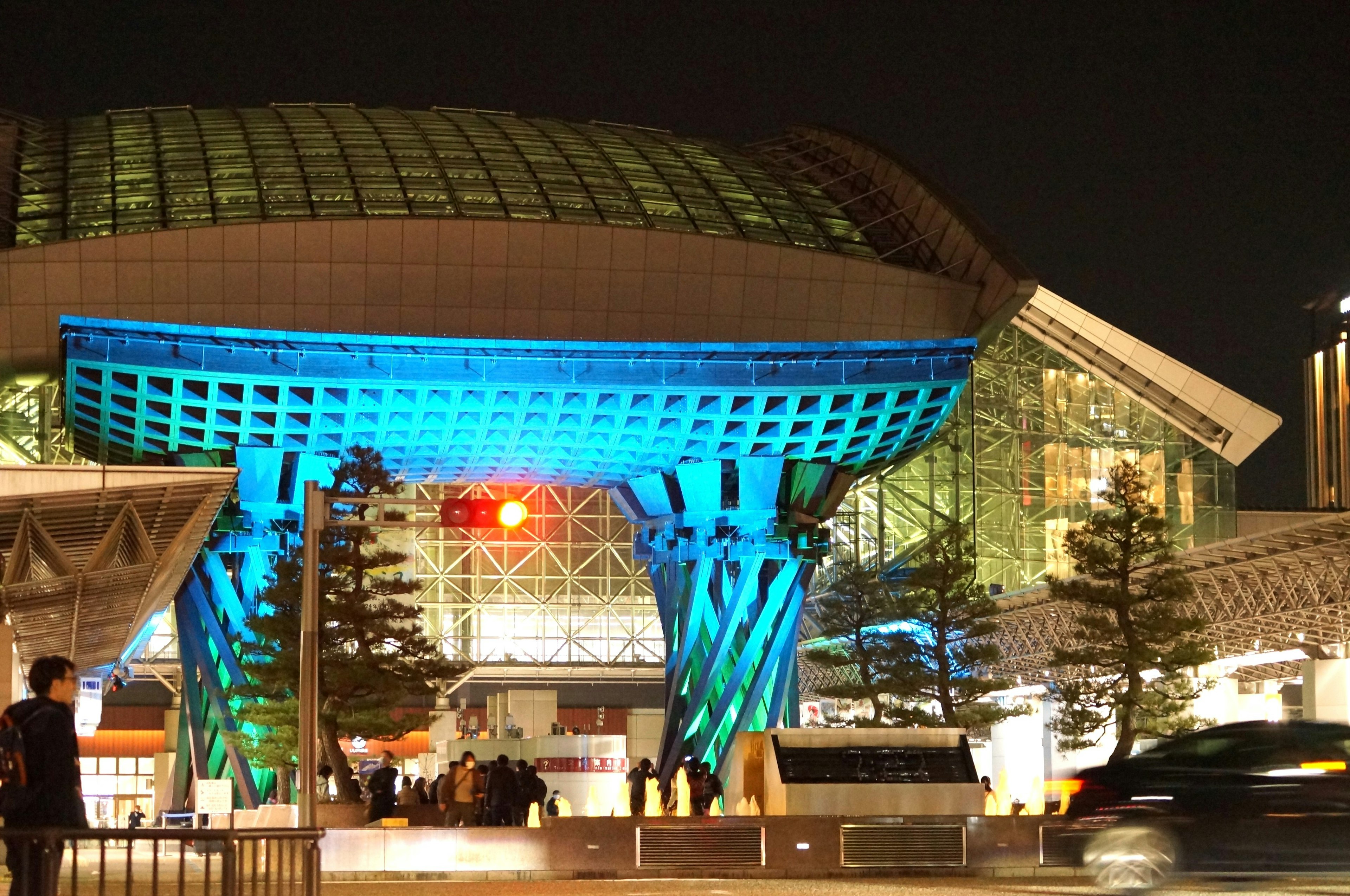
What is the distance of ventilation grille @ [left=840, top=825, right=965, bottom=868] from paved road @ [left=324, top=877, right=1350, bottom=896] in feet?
2.66

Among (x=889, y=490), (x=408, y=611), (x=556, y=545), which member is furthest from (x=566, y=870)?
(x=556, y=545)

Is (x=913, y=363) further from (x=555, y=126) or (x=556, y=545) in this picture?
(x=556, y=545)

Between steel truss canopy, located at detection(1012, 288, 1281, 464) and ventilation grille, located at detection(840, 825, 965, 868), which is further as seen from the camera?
steel truss canopy, located at detection(1012, 288, 1281, 464)

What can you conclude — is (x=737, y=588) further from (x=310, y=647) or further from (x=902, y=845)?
(x=310, y=647)

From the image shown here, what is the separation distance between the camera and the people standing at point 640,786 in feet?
121

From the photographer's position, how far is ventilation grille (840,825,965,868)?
25.9 m

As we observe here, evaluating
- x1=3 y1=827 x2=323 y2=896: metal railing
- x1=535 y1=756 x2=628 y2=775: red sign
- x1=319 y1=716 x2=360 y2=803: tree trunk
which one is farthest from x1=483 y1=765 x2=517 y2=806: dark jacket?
x1=535 y1=756 x2=628 y2=775: red sign

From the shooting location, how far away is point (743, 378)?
145 ft

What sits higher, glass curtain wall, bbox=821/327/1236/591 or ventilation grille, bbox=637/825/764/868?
glass curtain wall, bbox=821/327/1236/591

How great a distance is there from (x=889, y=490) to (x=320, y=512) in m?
43.5

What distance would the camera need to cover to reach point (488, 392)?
44281mm

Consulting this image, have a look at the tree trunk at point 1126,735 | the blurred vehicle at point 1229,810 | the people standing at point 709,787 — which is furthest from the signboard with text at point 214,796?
the blurred vehicle at point 1229,810

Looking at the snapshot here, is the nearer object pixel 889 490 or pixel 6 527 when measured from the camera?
pixel 6 527

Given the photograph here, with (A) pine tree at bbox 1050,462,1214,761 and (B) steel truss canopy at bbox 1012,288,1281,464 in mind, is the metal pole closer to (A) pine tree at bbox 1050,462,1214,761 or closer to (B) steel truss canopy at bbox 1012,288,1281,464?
(A) pine tree at bbox 1050,462,1214,761
